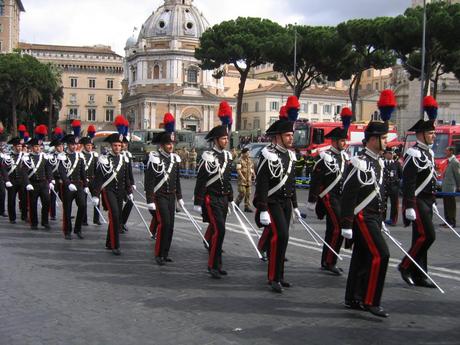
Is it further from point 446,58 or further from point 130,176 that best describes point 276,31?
point 130,176

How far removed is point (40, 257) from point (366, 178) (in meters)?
5.53

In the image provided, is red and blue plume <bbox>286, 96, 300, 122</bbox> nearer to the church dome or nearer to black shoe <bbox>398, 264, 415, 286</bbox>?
black shoe <bbox>398, 264, 415, 286</bbox>

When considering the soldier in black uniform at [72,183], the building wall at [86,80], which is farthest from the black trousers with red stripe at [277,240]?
the building wall at [86,80]

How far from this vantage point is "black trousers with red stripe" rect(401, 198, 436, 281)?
794 centimetres

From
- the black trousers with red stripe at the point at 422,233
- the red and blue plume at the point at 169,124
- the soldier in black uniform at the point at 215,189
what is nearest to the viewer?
the black trousers with red stripe at the point at 422,233

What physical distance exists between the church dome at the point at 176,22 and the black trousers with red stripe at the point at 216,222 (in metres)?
93.0

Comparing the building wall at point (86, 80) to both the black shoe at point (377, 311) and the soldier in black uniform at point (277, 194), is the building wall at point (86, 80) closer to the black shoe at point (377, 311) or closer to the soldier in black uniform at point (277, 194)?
the soldier in black uniform at point (277, 194)

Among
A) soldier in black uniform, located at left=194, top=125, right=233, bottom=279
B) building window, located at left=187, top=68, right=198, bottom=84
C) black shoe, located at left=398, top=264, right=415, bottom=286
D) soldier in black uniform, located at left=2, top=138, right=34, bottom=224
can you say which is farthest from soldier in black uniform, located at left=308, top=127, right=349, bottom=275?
building window, located at left=187, top=68, right=198, bottom=84

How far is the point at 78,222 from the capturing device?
12.2 meters

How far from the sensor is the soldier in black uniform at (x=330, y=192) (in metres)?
8.98

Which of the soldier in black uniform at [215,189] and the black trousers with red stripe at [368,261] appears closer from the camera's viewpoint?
the black trousers with red stripe at [368,261]

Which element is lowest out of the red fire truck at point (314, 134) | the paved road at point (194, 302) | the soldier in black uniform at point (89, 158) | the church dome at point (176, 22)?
the paved road at point (194, 302)

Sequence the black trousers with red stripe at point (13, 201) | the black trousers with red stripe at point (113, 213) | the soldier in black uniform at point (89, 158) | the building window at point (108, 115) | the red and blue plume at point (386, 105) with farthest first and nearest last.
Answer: the building window at point (108, 115), the black trousers with red stripe at point (13, 201), the soldier in black uniform at point (89, 158), the black trousers with red stripe at point (113, 213), the red and blue plume at point (386, 105)

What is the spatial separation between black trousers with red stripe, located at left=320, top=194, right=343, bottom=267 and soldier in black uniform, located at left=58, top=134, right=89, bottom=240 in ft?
16.7
